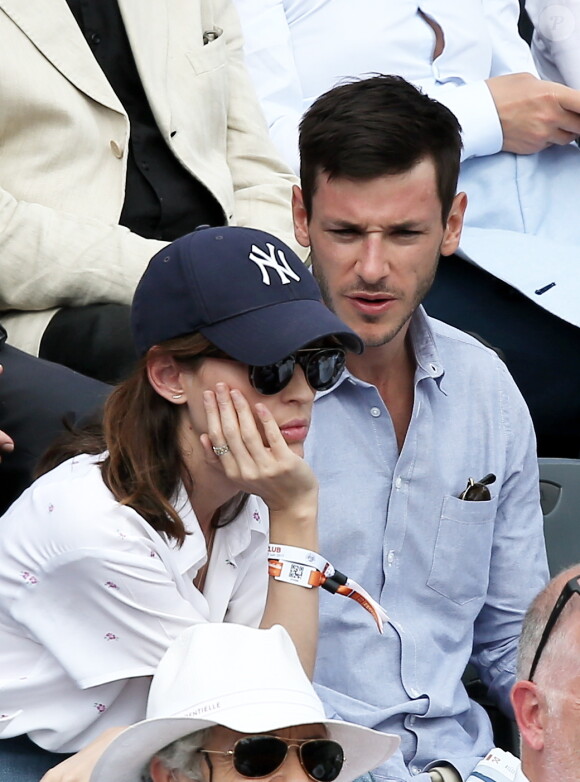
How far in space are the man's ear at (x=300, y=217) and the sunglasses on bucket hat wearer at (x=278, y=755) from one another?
4.56 ft

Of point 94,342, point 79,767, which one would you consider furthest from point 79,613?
point 94,342

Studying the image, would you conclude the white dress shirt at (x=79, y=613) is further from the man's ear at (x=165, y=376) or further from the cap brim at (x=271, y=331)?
the cap brim at (x=271, y=331)

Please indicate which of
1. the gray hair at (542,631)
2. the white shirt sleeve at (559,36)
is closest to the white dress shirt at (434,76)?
the white shirt sleeve at (559,36)

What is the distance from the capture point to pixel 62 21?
3148mm

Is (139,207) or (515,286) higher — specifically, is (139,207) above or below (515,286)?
above

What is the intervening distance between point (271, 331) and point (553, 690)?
72 centimetres

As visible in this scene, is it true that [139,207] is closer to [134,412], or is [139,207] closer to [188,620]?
[134,412]

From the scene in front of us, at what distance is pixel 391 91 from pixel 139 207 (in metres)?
0.74

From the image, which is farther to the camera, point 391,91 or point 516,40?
point 516,40

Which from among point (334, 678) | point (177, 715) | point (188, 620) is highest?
A: point (177, 715)

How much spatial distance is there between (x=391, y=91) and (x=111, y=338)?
0.80m

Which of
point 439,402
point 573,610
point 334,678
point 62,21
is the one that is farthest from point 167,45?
point 573,610

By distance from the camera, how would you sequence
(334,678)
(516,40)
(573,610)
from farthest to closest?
(516,40)
(334,678)
(573,610)

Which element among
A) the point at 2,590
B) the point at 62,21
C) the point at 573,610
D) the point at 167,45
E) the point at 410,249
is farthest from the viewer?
the point at 167,45
